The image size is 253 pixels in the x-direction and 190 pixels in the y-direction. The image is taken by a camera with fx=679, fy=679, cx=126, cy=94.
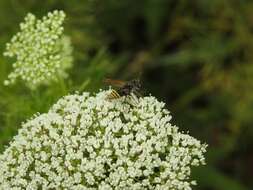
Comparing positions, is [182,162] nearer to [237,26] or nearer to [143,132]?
[143,132]

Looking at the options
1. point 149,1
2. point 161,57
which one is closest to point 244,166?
point 161,57

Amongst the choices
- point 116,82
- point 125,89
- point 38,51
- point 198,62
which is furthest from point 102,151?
point 198,62

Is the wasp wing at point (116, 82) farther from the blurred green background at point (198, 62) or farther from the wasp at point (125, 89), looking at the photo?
the blurred green background at point (198, 62)

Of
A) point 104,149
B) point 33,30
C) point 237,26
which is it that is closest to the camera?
point 104,149

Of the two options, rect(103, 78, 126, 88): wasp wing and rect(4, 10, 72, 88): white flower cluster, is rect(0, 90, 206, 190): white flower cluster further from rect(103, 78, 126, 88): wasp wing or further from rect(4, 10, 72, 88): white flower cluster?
rect(4, 10, 72, 88): white flower cluster

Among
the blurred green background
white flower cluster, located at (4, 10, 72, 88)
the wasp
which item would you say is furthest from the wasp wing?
the blurred green background

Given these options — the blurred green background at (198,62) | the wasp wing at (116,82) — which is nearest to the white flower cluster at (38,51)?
the wasp wing at (116,82)
